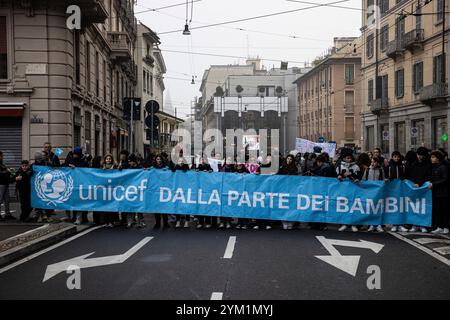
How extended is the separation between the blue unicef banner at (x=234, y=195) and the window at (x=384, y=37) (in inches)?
1296

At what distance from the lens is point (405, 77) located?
39.0 metres

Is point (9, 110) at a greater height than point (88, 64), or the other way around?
point (88, 64)

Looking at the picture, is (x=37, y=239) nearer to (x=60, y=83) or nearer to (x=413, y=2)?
(x=60, y=83)

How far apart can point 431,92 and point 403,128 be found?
650 cm

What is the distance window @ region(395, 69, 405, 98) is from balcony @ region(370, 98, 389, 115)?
4.70ft

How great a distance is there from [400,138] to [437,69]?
7.60 meters

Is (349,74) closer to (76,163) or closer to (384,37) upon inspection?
(384,37)

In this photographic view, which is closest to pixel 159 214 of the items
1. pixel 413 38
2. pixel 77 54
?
pixel 77 54

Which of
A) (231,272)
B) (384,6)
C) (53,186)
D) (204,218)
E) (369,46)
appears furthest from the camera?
(369,46)

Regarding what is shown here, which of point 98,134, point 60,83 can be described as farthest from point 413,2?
point 60,83

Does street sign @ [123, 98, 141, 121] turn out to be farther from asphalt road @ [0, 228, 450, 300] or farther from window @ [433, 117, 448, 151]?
window @ [433, 117, 448, 151]

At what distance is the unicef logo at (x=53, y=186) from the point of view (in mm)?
13086

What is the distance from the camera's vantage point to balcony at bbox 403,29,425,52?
117ft

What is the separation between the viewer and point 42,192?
13133 mm
